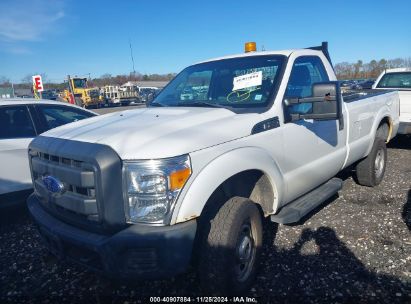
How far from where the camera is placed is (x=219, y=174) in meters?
2.37

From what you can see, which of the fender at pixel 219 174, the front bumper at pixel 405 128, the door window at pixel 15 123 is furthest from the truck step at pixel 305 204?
the front bumper at pixel 405 128

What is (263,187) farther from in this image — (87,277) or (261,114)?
(87,277)

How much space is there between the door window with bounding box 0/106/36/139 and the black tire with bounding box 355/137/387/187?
192 inches

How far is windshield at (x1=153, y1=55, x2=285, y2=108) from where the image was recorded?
3.23 m

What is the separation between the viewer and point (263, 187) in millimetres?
Result: 3000

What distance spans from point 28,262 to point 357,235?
3.63 meters

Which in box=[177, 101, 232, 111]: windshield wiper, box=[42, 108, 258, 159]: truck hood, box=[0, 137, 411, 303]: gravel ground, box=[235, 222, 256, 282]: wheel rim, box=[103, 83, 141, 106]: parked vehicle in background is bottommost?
box=[0, 137, 411, 303]: gravel ground

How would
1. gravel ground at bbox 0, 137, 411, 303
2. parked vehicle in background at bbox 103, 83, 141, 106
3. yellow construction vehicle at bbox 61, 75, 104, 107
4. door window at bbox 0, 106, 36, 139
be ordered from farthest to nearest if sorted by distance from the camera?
1. parked vehicle in background at bbox 103, 83, 141, 106
2. yellow construction vehicle at bbox 61, 75, 104, 107
3. door window at bbox 0, 106, 36, 139
4. gravel ground at bbox 0, 137, 411, 303

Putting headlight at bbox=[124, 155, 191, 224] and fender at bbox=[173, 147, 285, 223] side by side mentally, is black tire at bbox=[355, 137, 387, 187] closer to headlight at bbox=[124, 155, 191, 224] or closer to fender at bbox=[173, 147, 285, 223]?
fender at bbox=[173, 147, 285, 223]

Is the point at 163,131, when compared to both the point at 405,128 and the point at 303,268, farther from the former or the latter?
the point at 405,128

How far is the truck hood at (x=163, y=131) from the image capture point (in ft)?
7.22

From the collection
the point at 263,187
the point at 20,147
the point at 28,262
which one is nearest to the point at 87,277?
the point at 28,262

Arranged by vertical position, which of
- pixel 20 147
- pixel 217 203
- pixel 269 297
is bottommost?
pixel 269 297

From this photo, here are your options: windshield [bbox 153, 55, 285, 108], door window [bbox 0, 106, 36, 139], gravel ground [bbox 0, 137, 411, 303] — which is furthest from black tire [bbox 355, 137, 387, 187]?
door window [bbox 0, 106, 36, 139]
